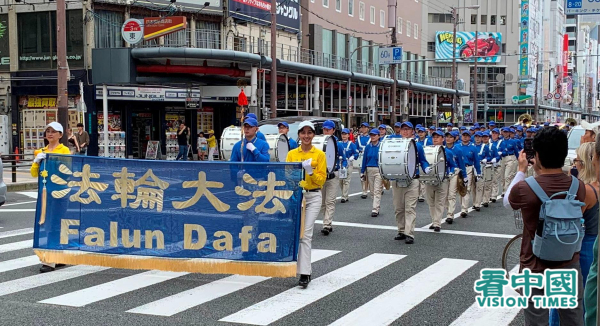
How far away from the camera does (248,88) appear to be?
34.3 m

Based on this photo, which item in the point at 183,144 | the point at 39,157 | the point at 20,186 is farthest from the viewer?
the point at 183,144

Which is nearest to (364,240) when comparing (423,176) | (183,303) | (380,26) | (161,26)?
(423,176)

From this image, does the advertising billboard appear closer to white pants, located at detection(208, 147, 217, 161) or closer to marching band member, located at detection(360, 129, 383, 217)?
white pants, located at detection(208, 147, 217, 161)

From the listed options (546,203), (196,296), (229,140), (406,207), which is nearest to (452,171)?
(406,207)

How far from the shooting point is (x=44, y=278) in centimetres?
861

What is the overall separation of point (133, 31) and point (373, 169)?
721 inches

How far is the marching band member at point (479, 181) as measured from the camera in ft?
53.5

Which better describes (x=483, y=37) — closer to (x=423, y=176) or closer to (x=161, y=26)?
(x=161, y=26)

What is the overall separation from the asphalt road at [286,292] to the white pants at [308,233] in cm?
26

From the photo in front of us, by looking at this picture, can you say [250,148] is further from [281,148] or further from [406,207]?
[281,148]

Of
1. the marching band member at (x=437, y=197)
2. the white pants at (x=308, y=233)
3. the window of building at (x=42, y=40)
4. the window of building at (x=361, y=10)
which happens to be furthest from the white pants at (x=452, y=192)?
the window of building at (x=361, y=10)

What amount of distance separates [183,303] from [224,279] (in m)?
1.29

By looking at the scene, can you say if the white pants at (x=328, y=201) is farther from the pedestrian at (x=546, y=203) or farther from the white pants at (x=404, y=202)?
the pedestrian at (x=546, y=203)

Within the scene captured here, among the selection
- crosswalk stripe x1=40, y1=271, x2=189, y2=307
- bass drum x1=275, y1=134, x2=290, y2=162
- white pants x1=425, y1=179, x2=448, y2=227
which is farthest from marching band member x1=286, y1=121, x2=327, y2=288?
bass drum x1=275, y1=134, x2=290, y2=162
